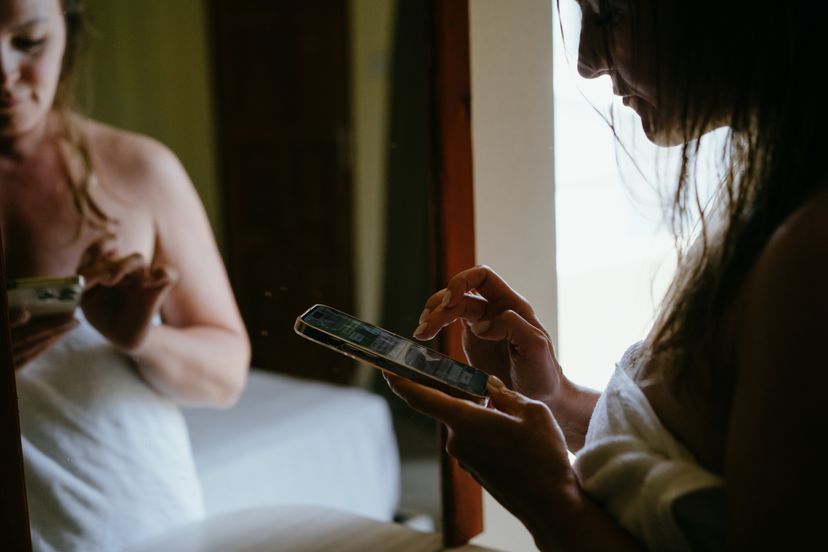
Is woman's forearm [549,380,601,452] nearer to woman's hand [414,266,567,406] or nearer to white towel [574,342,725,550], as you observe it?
woman's hand [414,266,567,406]

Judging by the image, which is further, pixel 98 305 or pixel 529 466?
pixel 98 305

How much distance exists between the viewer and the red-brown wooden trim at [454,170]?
0.89m

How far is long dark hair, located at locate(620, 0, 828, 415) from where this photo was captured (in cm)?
45

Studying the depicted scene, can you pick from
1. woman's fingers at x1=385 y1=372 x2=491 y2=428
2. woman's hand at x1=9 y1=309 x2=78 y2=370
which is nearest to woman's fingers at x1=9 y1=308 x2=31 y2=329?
woman's hand at x1=9 y1=309 x2=78 y2=370

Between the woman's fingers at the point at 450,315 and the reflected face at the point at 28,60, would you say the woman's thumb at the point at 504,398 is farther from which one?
the reflected face at the point at 28,60

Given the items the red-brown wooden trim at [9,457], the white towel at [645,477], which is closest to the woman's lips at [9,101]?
the red-brown wooden trim at [9,457]

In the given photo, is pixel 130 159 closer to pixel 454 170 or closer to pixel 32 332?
pixel 32 332

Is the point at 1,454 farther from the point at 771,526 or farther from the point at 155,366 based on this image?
the point at 771,526

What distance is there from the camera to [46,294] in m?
0.65

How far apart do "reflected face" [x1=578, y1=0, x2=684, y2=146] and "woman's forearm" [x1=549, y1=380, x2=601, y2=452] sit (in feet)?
0.95

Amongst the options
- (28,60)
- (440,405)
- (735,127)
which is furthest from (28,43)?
(735,127)

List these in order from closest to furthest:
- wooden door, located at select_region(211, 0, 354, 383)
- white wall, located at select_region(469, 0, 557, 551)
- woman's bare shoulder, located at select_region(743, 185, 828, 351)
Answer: woman's bare shoulder, located at select_region(743, 185, 828, 351)
wooden door, located at select_region(211, 0, 354, 383)
white wall, located at select_region(469, 0, 557, 551)

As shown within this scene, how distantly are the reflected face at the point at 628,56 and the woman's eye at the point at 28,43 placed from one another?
1.54 ft

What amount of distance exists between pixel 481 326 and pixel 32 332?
42 centimetres
